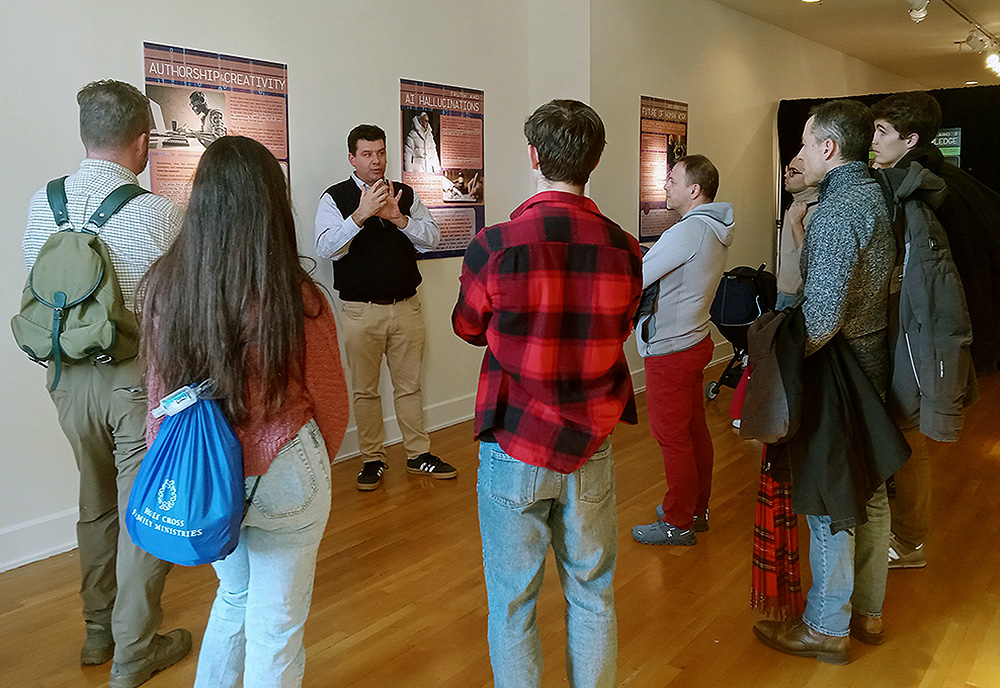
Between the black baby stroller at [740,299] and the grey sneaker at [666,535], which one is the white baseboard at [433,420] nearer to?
the black baby stroller at [740,299]

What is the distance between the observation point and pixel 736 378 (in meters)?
6.57

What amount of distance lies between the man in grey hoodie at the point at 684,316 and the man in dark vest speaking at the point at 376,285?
4.94 ft

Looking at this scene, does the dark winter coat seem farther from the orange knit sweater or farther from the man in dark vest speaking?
the man in dark vest speaking

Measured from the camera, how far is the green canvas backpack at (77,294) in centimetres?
232

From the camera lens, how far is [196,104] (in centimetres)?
398

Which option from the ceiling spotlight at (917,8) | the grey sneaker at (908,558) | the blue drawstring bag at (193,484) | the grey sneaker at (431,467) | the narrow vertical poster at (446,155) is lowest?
the grey sneaker at (908,558)

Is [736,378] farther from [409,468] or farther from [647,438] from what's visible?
[409,468]

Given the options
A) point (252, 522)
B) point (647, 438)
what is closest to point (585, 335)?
point (252, 522)

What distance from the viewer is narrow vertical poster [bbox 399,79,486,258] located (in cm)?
517

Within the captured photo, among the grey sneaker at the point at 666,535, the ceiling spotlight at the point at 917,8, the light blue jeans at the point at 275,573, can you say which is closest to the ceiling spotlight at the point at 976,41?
the ceiling spotlight at the point at 917,8

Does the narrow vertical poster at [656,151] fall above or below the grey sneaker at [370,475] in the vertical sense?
above

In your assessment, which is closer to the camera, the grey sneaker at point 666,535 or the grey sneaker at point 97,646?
the grey sneaker at point 97,646

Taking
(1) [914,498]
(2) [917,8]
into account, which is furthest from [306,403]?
(2) [917,8]

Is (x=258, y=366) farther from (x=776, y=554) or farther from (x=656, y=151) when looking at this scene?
(x=656, y=151)
